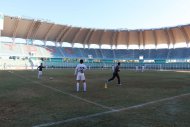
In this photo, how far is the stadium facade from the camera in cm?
7050

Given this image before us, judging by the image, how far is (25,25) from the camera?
7006cm

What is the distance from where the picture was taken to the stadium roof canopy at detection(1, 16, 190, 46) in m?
70.2

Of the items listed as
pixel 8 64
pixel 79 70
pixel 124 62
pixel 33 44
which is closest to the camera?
pixel 79 70

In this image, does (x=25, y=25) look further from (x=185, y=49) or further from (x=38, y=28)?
(x=185, y=49)

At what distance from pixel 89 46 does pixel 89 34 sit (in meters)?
8.02

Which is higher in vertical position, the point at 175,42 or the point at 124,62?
the point at 175,42

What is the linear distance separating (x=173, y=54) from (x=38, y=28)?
48895 mm

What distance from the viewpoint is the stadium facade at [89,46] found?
70.5 m

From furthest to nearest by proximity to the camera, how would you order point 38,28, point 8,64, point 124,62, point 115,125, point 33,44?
point 124,62 < point 33,44 < point 38,28 < point 8,64 < point 115,125

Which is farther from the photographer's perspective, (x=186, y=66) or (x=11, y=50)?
(x=186, y=66)

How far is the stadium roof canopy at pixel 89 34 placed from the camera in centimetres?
7019

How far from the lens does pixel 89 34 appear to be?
274ft

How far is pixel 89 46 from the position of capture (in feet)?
297

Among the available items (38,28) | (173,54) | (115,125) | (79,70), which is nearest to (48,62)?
(38,28)
